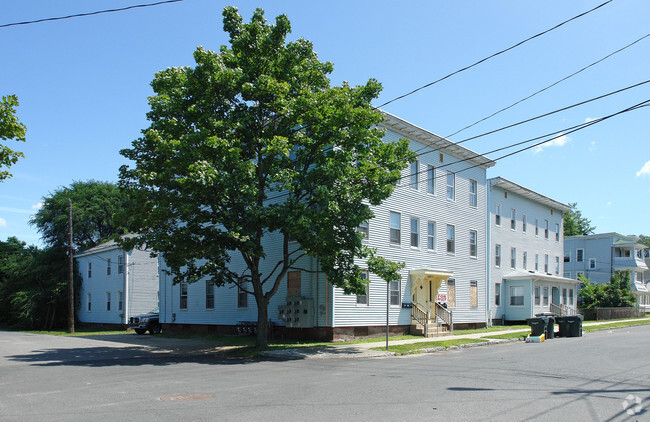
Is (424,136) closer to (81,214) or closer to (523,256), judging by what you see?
(523,256)

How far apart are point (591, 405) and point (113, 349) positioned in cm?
1853

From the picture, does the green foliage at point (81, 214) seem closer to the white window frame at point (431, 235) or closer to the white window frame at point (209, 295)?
the white window frame at point (209, 295)

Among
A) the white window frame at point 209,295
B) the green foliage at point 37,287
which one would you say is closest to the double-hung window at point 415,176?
the white window frame at point 209,295

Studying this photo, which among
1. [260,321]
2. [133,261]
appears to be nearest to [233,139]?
[260,321]

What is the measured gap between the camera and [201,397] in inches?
397

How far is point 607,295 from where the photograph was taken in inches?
1901

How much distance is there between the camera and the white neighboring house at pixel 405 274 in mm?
23828

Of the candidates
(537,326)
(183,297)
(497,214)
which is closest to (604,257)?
(497,214)

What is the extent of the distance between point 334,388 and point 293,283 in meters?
13.9

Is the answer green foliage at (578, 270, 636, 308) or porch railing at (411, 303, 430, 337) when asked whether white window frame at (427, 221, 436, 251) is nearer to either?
porch railing at (411, 303, 430, 337)

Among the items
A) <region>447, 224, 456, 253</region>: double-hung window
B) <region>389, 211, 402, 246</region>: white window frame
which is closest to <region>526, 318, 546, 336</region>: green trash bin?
<region>447, 224, 456, 253</region>: double-hung window

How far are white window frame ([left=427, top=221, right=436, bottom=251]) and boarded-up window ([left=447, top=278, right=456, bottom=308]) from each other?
2366 millimetres

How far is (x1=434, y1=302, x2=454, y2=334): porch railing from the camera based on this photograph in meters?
28.1

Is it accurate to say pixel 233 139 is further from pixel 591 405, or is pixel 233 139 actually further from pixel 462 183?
pixel 462 183
